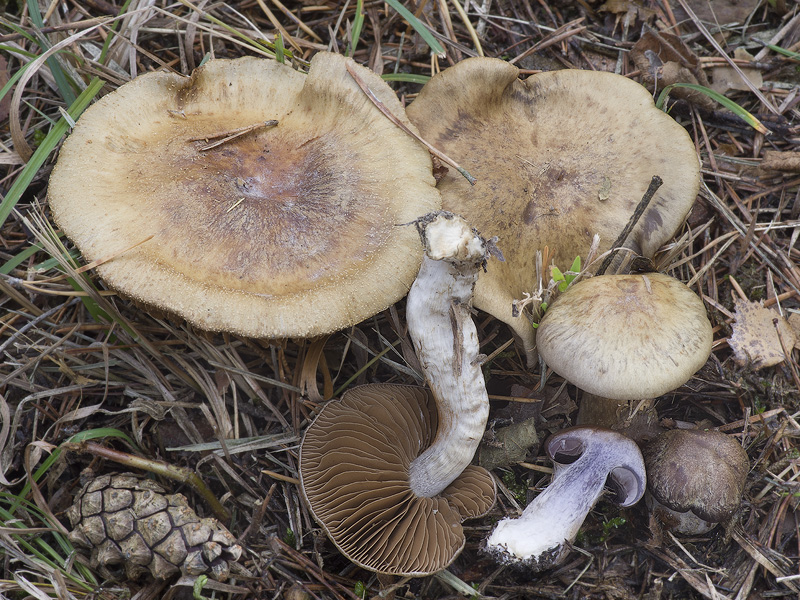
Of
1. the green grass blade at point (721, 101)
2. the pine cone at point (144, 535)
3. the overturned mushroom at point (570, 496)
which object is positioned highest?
the green grass blade at point (721, 101)

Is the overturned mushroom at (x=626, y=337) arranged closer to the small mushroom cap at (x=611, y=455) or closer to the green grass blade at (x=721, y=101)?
the small mushroom cap at (x=611, y=455)

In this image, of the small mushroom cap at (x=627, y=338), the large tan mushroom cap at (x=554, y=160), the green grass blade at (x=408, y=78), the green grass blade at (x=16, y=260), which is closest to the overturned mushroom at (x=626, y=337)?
the small mushroom cap at (x=627, y=338)

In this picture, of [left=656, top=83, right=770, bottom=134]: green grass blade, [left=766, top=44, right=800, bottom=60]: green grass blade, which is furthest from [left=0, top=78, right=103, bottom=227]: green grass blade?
[left=766, top=44, right=800, bottom=60]: green grass blade

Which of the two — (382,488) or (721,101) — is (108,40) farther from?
(721,101)

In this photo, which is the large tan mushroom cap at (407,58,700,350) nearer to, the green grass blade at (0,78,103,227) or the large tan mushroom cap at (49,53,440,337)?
the large tan mushroom cap at (49,53,440,337)

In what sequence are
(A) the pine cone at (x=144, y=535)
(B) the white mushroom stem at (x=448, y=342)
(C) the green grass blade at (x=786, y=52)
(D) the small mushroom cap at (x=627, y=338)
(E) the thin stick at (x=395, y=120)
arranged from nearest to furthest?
1. (B) the white mushroom stem at (x=448, y=342)
2. (D) the small mushroom cap at (x=627, y=338)
3. (A) the pine cone at (x=144, y=535)
4. (E) the thin stick at (x=395, y=120)
5. (C) the green grass blade at (x=786, y=52)

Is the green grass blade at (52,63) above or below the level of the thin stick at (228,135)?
above

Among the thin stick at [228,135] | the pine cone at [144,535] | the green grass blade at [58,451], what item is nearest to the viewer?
the pine cone at [144,535]

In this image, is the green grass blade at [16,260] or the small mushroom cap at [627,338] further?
the green grass blade at [16,260]

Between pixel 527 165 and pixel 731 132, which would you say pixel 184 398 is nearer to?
pixel 527 165
